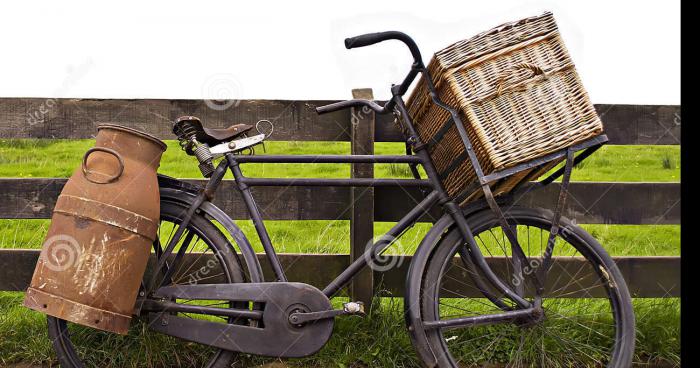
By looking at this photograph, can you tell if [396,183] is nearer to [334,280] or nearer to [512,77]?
[334,280]

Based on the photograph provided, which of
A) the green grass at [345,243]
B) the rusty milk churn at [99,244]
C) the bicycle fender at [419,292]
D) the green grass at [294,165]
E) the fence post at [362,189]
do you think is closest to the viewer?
the rusty milk churn at [99,244]

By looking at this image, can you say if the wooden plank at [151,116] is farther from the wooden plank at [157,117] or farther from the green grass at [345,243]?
the green grass at [345,243]

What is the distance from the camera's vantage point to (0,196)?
11.2 feet

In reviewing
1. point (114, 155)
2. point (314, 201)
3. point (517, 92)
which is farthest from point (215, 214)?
point (517, 92)

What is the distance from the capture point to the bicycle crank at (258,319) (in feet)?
8.97

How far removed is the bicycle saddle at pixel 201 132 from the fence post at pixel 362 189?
71 centimetres

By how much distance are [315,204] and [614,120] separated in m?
1.76

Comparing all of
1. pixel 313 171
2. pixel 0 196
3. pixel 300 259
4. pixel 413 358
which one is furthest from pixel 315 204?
pixel 313 171

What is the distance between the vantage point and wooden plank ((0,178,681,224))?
342cm

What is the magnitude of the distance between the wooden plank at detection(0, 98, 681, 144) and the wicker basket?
2.84ft

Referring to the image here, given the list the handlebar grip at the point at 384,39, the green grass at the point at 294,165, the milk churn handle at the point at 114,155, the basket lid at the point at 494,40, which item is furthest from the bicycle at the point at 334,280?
the green grass at the point at 294,165

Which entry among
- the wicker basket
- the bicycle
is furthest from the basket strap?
the bicycle

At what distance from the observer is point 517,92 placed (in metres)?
2.60

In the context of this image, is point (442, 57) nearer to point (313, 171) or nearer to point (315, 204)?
point (315, 204)
